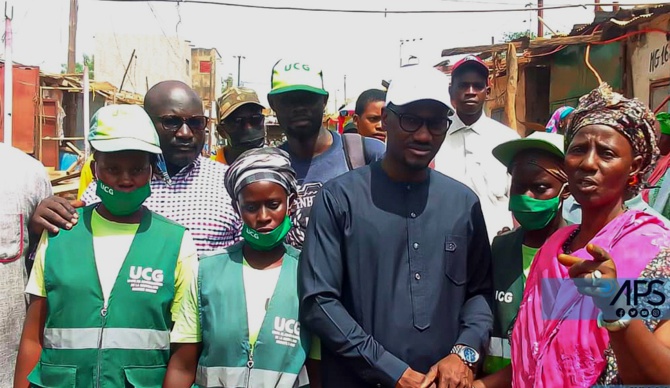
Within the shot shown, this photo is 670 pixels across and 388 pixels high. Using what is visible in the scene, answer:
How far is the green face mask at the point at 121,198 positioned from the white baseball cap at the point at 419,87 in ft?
3.63

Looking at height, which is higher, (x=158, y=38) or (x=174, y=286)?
(x=158, y=38)

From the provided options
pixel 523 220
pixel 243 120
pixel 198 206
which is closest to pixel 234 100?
pixel 243 120

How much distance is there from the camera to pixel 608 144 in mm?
2186

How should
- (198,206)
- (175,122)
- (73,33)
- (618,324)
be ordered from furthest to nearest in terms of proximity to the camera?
1. (73,33)
2. (175,122)
3. (198,206)
4. (618,324)

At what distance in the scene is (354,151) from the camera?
11.8ft

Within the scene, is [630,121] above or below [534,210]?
above

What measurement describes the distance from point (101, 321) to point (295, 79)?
160cm

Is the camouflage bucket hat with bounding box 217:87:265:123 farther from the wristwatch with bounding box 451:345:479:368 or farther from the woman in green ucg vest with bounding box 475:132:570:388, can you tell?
the wristwatch with bounding box 451:345:479:368

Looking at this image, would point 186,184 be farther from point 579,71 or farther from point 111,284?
point 579,71

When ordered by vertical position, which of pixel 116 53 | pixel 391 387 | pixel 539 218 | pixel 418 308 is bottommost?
pixel 391 387

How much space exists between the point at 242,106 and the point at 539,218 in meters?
2.14

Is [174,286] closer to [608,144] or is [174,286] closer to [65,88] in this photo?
[608,144]

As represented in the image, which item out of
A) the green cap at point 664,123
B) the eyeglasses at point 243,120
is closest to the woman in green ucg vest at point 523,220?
the eyeglasses at point 243,120

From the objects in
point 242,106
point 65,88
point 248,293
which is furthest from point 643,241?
point 65,88
